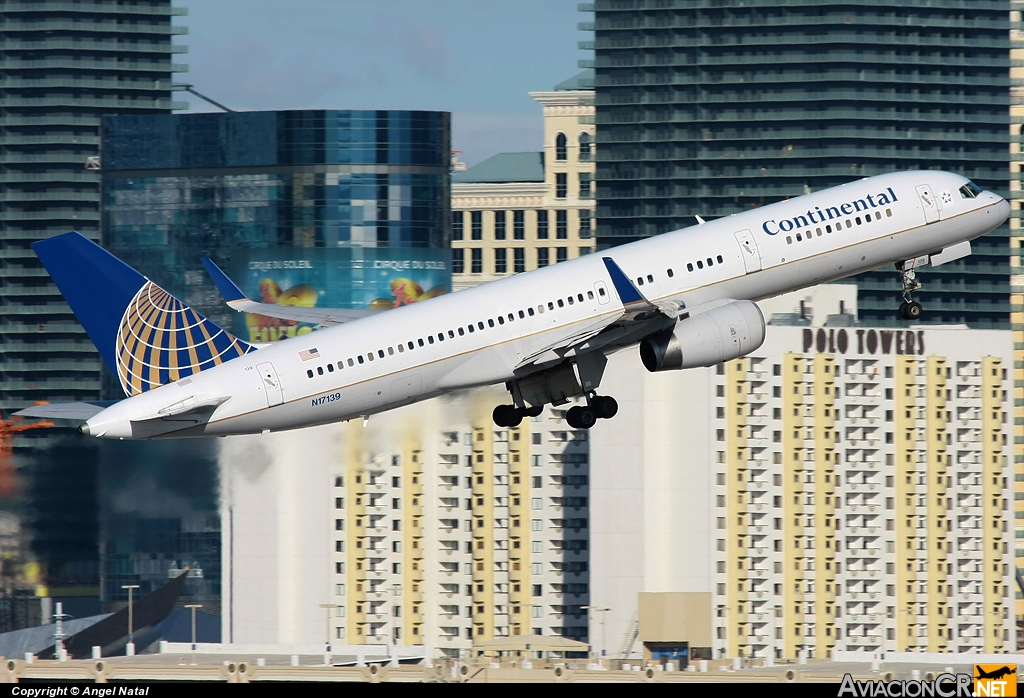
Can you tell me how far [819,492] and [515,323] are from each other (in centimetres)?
8220

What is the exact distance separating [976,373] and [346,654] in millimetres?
53997

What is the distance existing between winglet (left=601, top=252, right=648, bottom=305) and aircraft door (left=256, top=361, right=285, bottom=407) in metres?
10.9

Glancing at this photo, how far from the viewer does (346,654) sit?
5049 inches

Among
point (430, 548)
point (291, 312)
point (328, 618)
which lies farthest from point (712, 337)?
point (430, 548)

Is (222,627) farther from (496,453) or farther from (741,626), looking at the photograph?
(741,626)

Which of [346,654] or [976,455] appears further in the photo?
[976,455]

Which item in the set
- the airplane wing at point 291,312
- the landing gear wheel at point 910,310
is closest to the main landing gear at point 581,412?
the airplane wing at point 291,312

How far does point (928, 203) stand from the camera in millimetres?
65125

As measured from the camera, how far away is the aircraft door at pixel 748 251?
6166cm

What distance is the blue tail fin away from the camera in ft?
184

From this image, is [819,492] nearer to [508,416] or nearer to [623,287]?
[508,416]

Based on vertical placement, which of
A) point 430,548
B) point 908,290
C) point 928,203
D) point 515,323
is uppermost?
point 928,203

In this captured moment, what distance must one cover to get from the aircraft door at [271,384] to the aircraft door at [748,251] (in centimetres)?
1643

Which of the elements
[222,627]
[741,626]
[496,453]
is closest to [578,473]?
[496,453]
